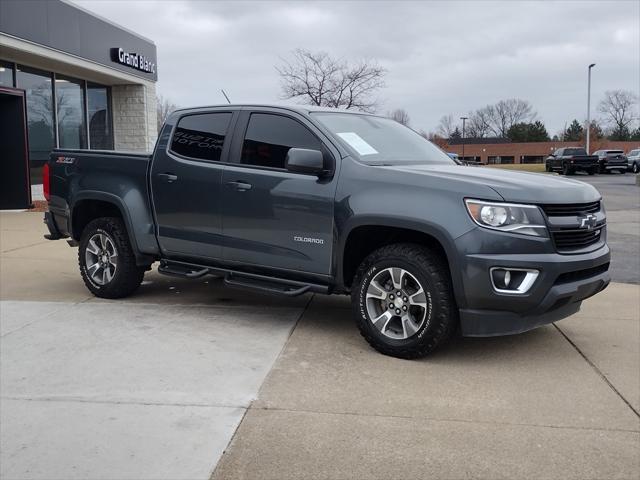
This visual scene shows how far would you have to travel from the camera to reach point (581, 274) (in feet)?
15.2

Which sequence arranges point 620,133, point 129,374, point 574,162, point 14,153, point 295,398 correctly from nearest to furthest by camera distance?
point 295,398 → point 129,374 → point 14,153 → point 574,162 → point 620,133

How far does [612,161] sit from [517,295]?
42.9 metres

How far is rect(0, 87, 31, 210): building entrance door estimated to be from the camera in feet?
49.2

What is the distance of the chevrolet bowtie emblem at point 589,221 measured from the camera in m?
4.59

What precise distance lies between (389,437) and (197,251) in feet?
9.84

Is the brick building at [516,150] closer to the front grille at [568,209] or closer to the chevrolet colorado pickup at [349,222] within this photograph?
the chevrolet colorado pickup at [349,222]

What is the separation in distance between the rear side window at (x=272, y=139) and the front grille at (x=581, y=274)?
2.14m

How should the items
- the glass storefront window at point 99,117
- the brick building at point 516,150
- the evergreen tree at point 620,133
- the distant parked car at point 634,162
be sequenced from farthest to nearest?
1. the evergreen tree at point 620,133
2. the brick building at point 516,150
3. the distant parked car at point 634,162
4. the glass storefront window at point 99,117

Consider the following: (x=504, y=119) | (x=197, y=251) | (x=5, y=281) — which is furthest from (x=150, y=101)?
(x=504, y=119)

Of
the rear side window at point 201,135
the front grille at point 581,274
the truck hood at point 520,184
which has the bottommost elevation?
the front grille at point 581,274

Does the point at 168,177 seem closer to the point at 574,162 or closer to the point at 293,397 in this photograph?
the point at 293,397

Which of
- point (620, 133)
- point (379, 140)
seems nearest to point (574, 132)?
point (620, 133)

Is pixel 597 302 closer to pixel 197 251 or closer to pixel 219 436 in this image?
pixel 197 251

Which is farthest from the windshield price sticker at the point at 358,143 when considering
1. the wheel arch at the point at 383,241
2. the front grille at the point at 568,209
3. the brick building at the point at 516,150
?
the brick building at the point at 516,150
